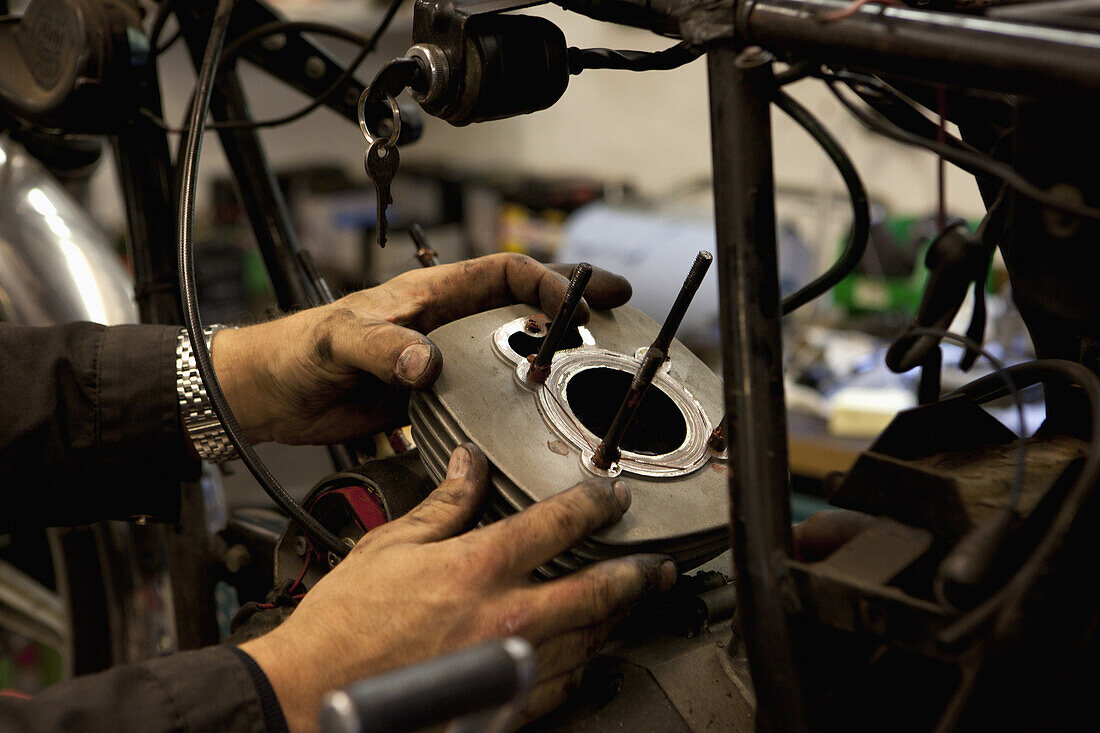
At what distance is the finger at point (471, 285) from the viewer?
791mm

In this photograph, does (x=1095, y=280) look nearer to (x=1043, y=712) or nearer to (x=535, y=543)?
(x=1043, y=712)

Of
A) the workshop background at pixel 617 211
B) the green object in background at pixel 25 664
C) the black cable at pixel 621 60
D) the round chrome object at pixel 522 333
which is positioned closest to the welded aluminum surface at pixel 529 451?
the round chrome object at pixel 522 333

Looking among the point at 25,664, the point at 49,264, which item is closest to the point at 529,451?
the point at 49,264

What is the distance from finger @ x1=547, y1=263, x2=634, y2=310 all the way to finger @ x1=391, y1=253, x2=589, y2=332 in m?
0.03

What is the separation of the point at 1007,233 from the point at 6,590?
1459 mm

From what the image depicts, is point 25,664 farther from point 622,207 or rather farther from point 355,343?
point 622,207

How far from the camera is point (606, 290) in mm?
770

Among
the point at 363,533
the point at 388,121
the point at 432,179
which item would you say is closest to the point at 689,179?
the point at 432,179

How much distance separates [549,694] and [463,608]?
2.9 inches

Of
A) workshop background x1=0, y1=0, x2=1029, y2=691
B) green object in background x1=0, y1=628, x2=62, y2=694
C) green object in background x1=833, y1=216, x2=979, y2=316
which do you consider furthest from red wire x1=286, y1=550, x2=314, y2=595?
green object in background x1=833, y1=216, x2=979, y2=316

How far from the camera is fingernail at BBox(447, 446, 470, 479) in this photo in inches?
22.8

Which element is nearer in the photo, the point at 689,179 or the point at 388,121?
the point at 388,121

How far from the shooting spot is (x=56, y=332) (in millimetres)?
832

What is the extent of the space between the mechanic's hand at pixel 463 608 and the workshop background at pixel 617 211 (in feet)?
3.17
